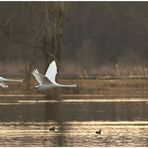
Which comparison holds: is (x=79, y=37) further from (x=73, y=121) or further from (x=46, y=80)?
(x=46, y=80)

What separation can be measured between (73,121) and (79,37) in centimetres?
3566

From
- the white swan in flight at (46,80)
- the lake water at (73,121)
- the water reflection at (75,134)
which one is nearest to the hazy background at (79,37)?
the lake water at (73,121)

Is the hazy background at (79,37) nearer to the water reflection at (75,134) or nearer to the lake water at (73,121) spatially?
the lake water at (73,121)

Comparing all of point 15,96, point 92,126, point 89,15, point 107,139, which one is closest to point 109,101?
point 15,96

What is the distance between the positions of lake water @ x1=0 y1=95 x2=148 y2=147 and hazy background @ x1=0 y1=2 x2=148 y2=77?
4.62 metres

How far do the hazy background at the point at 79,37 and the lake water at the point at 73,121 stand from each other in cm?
462

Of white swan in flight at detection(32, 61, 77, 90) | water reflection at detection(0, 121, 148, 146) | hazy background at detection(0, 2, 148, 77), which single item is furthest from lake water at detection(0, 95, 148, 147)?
hazy background at detection(0, 2, 148, 77)

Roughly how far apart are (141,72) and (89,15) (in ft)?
60.7

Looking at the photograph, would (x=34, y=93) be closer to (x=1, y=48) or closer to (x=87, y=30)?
(x=1, y=48)

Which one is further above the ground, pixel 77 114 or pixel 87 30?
pixel 87 30

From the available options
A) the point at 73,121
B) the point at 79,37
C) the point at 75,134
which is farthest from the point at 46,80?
the point at 79,37

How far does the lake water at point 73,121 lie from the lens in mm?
16984

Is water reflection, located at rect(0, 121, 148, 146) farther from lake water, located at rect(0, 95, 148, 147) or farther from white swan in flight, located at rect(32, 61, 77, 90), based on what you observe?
white swan in flight, located at rect(32, 61, 77, 90)

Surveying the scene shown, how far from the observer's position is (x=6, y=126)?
19672 millimetres
